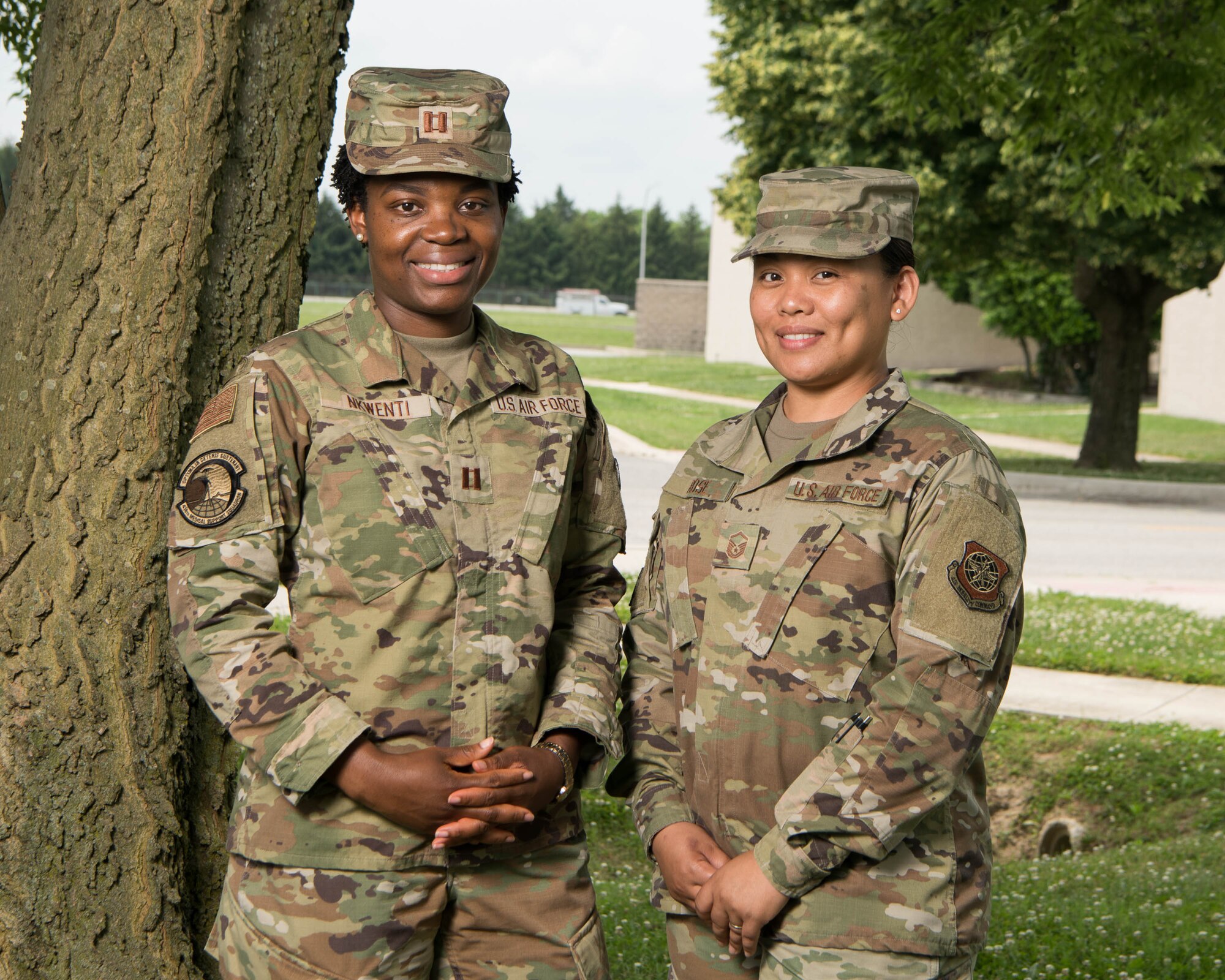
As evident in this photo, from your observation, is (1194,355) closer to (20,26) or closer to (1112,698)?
(1112,698)

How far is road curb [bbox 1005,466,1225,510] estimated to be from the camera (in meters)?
15.6

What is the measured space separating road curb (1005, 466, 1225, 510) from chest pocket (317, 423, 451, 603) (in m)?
14.0

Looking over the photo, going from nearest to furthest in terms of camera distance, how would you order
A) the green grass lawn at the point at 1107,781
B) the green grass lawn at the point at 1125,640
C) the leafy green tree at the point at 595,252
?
the green grass lawn at the point at 1107,781 < the green grass lawn at the point at 1125,640 < the leafy green tree at the point at 595,252

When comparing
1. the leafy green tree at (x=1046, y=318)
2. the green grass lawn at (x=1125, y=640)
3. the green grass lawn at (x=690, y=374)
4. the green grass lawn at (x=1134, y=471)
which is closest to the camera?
the green grass lawn at (x=1125, y=640)

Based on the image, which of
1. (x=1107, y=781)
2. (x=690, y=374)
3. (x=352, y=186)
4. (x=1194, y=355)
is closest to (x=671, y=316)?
(x=690, y=374)

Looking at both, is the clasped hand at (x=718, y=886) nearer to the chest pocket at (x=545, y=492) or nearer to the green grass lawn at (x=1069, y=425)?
the chest pocket at (x=545, y=492)

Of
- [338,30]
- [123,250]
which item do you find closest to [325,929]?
[123,250]

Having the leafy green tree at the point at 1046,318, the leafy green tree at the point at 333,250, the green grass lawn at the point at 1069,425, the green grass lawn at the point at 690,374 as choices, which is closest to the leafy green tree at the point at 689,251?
the leafy green tree at the point at 333,250

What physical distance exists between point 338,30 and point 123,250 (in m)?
0.70

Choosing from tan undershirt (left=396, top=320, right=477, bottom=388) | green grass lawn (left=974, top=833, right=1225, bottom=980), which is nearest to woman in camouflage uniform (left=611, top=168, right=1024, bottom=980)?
tan undershirt (left=396, top=320, right=477, bottom=388)

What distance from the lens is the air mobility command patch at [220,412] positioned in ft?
7.06

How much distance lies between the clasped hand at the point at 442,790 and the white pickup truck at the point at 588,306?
70531 mm

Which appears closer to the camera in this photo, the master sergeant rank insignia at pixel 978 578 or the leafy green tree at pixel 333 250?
the master sergeant rank insignia at pixel 978 578

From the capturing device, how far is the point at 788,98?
58.6 ft
